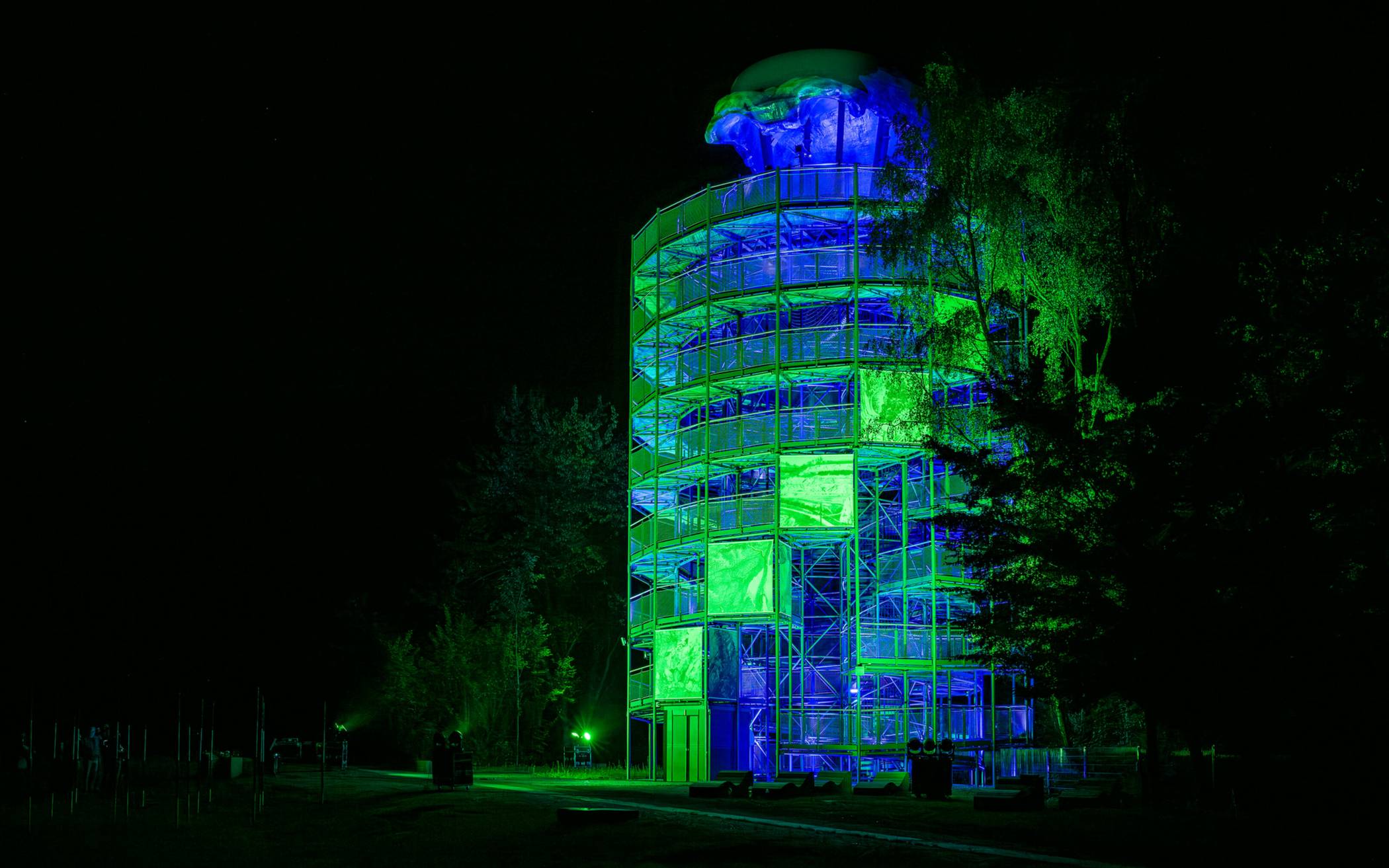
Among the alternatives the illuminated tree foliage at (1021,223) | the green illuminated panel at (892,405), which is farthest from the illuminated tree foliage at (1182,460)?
the green illuminated panel at (892,405)

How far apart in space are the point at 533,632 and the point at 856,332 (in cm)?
2067

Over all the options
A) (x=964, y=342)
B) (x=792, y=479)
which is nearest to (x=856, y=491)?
(x=792, y=479)

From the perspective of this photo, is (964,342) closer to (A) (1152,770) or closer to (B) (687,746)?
(A) (1152,770)

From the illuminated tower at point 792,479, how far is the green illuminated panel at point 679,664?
0.06 m

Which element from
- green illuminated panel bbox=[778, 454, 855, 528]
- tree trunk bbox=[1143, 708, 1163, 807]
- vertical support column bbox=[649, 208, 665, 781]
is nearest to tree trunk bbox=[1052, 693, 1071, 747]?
tree trunk bbox=[1143, 708, 1163, 807]

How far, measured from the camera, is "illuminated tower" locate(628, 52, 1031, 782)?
128ft

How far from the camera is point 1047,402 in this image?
22234mm

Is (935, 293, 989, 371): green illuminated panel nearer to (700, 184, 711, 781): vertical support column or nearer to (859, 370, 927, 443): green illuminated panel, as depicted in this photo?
(859, 370, 927, 443): green illuminated panel

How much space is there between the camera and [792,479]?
39406 millimetres

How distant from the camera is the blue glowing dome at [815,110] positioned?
41.4 metres

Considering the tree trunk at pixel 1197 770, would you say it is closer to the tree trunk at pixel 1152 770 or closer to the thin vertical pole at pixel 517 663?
the tree trunk at pixel 1152 770

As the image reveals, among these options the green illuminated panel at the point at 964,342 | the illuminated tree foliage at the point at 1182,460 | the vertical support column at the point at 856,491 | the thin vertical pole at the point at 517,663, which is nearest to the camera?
the illuminated tree foliage at the point at 1182,460

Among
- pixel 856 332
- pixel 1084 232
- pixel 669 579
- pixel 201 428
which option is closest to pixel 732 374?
pixel 856 332

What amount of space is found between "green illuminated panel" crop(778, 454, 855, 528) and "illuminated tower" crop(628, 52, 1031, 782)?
0.06m
